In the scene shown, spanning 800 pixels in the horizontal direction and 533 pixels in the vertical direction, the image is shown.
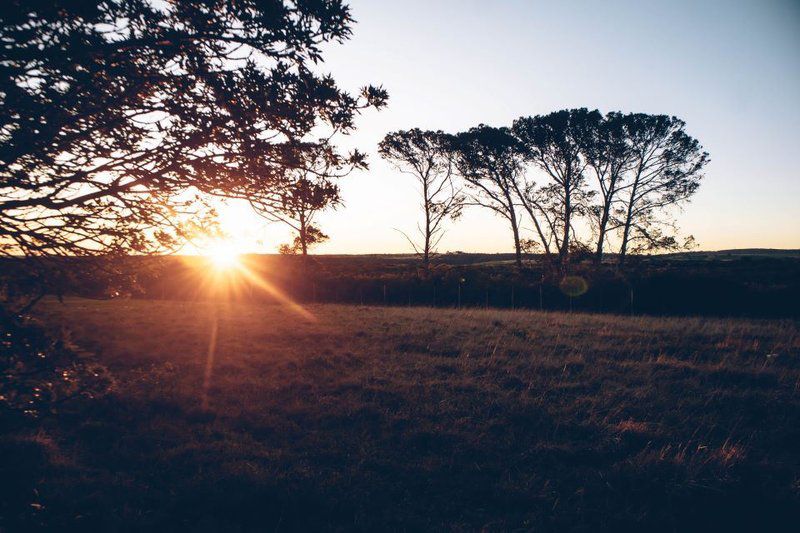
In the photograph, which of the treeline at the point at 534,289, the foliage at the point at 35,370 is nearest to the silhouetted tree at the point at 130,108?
the foliage at the point at 35,370

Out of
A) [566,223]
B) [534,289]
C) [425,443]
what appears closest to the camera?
[425,443]

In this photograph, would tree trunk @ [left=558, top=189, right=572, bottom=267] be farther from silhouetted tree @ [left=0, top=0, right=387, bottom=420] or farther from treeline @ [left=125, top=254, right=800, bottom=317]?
silhouetted tree @ [left=0, top=0, right=387, bottom=420]

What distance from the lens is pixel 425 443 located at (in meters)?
6.08

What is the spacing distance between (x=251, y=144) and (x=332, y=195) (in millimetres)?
1022

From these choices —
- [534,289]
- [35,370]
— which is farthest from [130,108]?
[534,289]

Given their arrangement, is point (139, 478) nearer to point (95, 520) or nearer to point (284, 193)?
point (95, 520)

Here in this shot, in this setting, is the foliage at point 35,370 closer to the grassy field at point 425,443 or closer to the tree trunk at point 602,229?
the grassy field at point 425,443

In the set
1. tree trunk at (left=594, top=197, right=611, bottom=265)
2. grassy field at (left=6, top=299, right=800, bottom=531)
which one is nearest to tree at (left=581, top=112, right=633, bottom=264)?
tree trunk at (left=594, top=197, right=611, bottom=265)

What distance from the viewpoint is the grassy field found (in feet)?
14.8

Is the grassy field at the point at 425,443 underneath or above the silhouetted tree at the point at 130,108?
underneath

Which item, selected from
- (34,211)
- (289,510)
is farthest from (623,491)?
(34,211)

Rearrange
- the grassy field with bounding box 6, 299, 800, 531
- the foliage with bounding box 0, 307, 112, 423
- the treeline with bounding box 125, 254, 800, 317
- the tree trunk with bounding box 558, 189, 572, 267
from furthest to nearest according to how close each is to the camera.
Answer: the tree trunk with bounding box 558, 189, 572, 267, the treeline with bounding box 125, 254, 800, 317, the grassy field with bounding box 6, 299, 800, 531, the foliage with bounding box 0, 307, 112, 423

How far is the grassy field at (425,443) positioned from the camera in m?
4.50

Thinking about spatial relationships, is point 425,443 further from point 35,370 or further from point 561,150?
point 561,150
